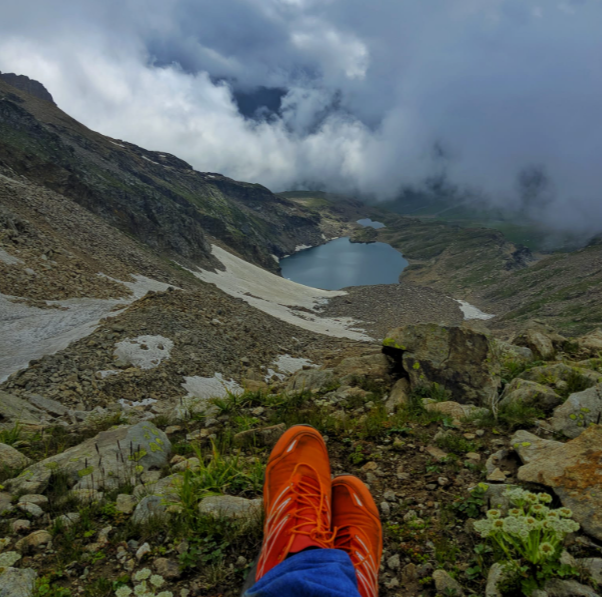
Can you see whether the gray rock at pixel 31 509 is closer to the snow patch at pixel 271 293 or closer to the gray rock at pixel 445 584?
the gray rock at pixel 445 584

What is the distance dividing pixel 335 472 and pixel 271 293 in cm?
4630

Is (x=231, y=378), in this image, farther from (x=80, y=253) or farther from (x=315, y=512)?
(x=80, y=253)

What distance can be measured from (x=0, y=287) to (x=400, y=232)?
7614 inches

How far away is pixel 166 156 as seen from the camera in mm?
128500

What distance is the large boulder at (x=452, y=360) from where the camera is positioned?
20.4 ft

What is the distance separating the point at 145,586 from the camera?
246 cm

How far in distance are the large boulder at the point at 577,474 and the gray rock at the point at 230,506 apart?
2302 millimetres

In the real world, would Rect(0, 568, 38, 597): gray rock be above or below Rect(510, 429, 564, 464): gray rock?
below

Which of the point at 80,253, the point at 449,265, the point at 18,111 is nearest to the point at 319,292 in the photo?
the point at 80,253

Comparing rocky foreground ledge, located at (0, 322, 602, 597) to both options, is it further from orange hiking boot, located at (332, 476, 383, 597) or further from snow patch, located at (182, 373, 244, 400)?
snow patch, located at (182, 373, 244, 400)

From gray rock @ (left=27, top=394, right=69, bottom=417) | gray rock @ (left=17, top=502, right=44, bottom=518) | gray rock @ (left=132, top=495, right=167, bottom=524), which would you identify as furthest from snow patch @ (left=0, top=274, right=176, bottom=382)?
gray rock @ (left=132, top=495, right=167, bottom=524)

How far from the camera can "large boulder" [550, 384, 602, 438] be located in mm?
3957

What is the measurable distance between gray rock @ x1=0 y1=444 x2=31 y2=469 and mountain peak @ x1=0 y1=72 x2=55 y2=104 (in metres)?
182

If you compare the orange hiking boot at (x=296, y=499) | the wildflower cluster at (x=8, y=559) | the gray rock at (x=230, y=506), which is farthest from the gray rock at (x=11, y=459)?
the orange hiking boot at (x=296, y=499)
